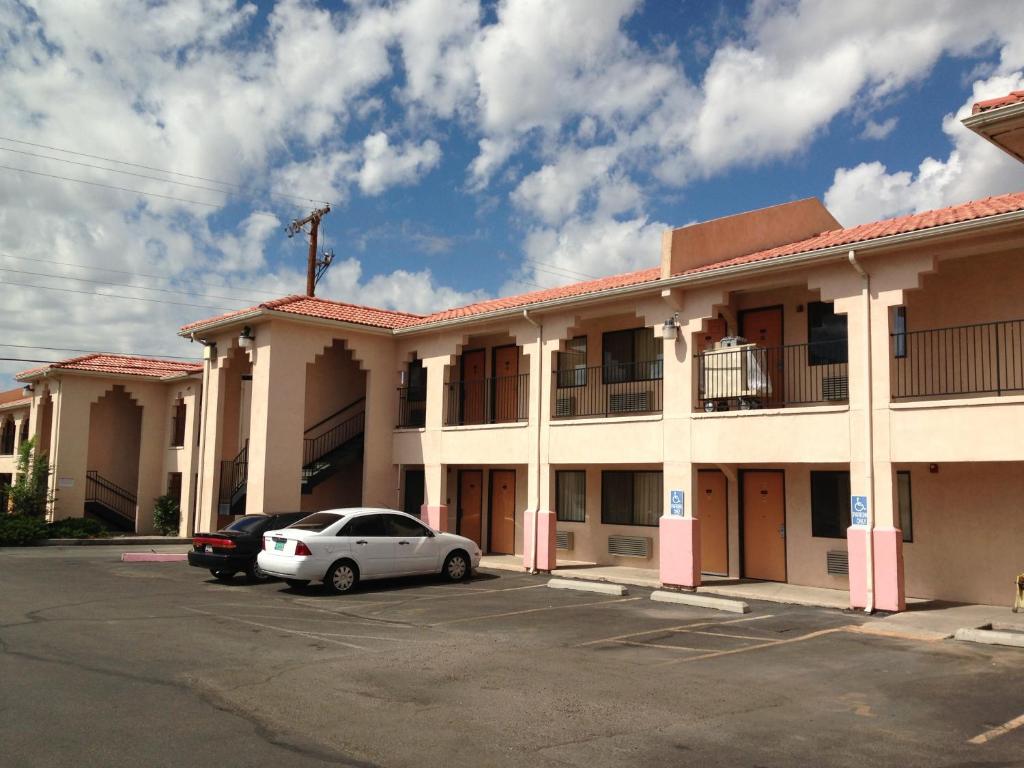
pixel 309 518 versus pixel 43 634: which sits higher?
pixel 309 518

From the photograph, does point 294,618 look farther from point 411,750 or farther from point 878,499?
point 878,499

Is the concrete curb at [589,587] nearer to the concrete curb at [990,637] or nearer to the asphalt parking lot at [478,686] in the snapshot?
the asphalt parking lot at [478,686]

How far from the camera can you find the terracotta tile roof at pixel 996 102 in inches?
356

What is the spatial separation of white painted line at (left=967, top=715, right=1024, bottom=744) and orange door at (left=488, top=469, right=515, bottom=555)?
1558 cm

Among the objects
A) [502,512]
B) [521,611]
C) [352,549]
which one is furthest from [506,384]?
[521,611]

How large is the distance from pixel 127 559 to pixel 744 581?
13711 millimetres

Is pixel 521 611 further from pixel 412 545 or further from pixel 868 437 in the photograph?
pixel 868 437

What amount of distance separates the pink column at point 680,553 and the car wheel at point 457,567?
382 cm

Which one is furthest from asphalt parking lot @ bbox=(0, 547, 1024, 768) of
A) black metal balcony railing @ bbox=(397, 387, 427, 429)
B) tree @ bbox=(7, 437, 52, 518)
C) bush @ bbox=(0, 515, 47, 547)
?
tree @ bbox=(7, 437, 52, 518)

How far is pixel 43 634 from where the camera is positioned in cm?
1051

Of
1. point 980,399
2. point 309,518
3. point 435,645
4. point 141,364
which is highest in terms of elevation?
point 141,364

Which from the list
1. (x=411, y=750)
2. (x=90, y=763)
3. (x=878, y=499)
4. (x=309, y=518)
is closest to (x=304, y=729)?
(x=411, y=750)

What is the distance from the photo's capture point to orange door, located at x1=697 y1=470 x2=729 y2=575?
1800cm

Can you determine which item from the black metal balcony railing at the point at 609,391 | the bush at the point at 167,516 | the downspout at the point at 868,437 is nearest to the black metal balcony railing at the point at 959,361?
the downspout at the point at 868,437
